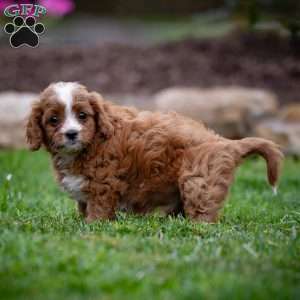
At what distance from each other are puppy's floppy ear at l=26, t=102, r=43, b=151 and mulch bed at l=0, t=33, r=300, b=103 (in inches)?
350

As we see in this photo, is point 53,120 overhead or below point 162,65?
overhead

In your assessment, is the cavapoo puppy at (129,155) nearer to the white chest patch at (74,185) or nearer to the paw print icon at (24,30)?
the white chest patch at (74,185)

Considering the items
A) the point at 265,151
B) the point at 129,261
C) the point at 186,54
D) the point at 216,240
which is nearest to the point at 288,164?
the point at 186,54

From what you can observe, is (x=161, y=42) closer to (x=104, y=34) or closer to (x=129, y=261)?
(x=104, y=34)

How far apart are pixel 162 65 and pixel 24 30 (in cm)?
974

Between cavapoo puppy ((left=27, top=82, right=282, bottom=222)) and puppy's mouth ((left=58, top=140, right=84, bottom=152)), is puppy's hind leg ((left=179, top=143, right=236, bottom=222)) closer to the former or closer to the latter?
cavapoo puppy ((left=27, top=82, right=282, bottom=222))

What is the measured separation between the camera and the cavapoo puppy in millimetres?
6469

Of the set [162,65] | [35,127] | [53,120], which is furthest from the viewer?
[162,65]

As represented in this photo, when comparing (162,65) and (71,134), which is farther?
(162,65)

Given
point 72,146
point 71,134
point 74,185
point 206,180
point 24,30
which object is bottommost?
point 74,185

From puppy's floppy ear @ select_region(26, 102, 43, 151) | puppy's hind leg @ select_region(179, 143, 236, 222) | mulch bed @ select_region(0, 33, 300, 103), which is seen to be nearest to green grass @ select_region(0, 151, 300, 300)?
puppy's hind leg @ select_region(179, 143, 236, 222)

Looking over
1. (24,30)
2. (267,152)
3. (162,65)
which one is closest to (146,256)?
(267,152)

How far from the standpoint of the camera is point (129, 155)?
21.7 feet

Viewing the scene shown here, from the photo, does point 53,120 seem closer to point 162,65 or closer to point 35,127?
point 35,127
